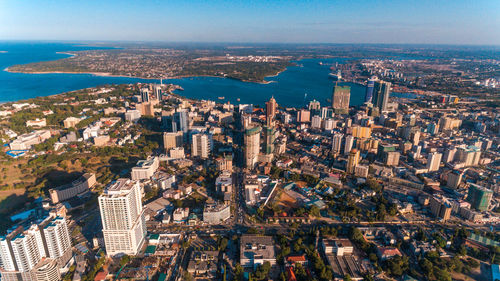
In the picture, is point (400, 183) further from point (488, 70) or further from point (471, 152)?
point (488, 70)

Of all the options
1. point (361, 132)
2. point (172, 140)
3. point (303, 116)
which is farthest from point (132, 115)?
point (361, 132)

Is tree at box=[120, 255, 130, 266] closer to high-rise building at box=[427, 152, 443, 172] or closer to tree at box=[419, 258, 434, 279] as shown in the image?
tree at box=[419, 258, 434, 279]

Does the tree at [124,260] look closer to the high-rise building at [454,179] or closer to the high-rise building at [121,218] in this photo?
the high-rise building at [121,218]

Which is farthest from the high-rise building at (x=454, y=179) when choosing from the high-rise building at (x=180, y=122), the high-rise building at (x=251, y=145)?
the high-rise building at (x=180, y=122)

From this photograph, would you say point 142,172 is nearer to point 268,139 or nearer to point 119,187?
point 119,187

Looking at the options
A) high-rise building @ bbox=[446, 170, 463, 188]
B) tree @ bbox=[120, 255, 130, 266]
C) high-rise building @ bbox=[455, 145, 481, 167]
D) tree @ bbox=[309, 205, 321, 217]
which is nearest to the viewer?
tree @ bbox=[120, 255, 130, 266]

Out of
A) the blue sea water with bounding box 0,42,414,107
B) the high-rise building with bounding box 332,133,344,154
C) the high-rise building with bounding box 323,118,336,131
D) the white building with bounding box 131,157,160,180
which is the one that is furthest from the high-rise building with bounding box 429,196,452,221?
the blue sea water with bounding box 0,42,414,107
